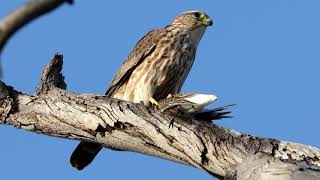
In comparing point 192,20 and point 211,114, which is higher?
point 192,20

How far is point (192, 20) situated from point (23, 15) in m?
4.93

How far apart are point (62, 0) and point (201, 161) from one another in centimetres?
241

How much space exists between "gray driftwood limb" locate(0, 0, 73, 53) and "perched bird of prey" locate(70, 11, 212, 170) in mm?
4074

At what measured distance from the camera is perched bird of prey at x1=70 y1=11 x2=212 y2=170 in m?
5.39

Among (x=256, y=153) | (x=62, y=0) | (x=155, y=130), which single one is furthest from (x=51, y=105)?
(x=62, y=0)

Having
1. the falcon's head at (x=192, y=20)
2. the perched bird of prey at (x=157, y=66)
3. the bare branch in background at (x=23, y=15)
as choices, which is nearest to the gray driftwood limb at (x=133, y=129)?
the perched bird of prey at (x=157, y=66)

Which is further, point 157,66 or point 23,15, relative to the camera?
point 157,66

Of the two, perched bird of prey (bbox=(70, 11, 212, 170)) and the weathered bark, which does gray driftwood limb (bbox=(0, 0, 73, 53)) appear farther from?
perched bird of prey (bbox=(70, 11, 212, 170))

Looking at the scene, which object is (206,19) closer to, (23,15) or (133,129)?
(133,129)

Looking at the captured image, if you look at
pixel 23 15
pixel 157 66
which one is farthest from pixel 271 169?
pixel 157 66

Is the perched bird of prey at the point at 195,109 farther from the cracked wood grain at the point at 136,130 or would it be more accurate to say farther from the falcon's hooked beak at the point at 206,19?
the falcon's hooked beak at the point at 206,19

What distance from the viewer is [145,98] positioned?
530 centimetres

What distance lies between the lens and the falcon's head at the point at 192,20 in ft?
19.4

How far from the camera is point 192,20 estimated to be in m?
6.00
